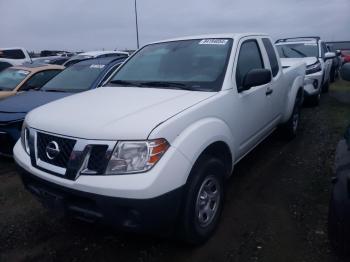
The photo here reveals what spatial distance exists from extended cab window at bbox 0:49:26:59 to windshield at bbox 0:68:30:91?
7.61 meters

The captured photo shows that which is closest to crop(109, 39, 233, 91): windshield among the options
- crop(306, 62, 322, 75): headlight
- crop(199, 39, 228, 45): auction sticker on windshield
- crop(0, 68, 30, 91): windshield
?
crop(199, 39, 228, 45): auction sticker on windshield

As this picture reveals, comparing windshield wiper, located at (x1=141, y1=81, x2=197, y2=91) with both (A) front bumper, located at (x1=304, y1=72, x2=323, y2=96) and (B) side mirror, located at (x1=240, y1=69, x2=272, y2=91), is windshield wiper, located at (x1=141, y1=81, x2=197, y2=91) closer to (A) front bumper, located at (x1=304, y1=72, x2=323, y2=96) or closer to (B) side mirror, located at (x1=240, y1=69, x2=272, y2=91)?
(B) side mirror, located at (x1=240, y1=69, x2=272, y2=91)

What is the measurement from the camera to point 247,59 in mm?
3832

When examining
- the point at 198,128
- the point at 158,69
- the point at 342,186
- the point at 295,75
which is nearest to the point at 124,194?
the point at 198,128

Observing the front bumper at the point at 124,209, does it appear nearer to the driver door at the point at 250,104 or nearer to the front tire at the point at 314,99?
the driver door at the point at 250,104

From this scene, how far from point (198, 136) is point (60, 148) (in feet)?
3.48

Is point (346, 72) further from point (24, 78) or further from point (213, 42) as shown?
point (24, 78)

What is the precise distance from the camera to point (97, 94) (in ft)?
11.2

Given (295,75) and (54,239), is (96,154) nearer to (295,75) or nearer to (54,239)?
(54,239)

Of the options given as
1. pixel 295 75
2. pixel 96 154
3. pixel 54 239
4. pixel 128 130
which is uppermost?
pixel 128 130

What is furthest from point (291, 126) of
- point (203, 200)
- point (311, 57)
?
point (311, 57)

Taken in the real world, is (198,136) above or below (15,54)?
above

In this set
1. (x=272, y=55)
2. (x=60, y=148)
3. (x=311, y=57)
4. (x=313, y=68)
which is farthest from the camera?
(x=311, y=57)

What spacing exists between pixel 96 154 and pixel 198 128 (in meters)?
0.82
